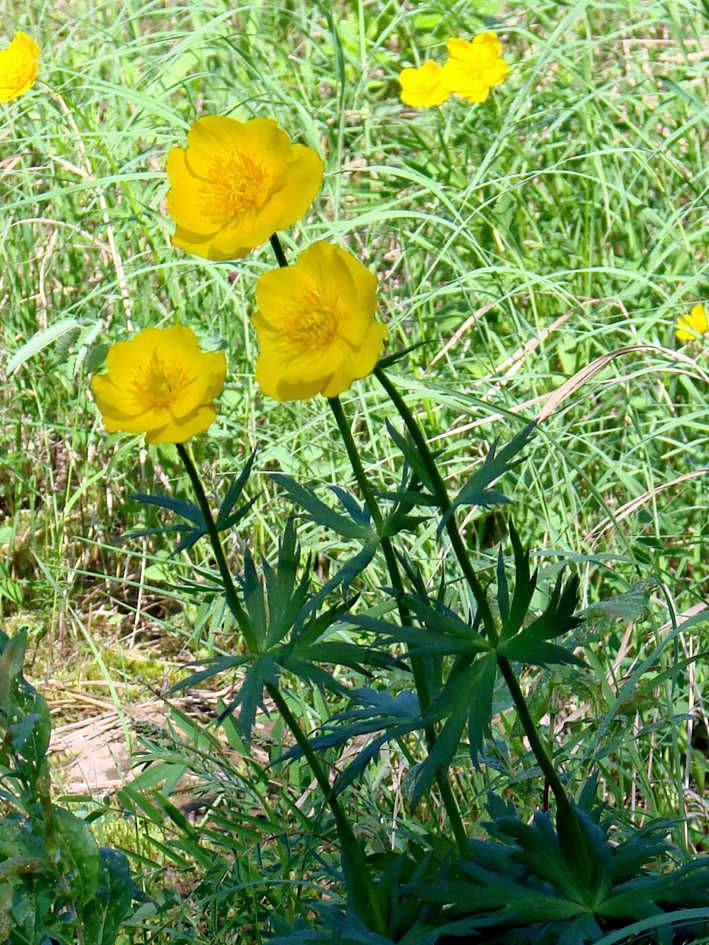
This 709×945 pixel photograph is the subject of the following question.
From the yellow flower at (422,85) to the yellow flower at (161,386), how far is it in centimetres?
161

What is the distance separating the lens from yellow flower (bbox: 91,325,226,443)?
1046 millimetres

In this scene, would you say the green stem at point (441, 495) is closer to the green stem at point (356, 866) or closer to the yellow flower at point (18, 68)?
the green stem at point (356, 866)

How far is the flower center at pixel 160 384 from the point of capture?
1.07 m

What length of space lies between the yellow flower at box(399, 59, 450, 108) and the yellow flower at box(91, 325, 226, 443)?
5.27 ft

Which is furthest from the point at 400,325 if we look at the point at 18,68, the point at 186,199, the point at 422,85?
the point at 186,199

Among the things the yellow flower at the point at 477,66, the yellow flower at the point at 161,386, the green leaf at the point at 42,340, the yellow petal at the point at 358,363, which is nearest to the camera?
the yellow petal at the point at 358,363

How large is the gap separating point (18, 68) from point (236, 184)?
5.14 feet

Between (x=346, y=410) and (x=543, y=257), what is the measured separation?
2.04 feet

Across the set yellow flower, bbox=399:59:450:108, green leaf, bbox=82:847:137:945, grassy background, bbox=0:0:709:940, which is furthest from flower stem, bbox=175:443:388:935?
yellow flower, bbox=399:59:450:108

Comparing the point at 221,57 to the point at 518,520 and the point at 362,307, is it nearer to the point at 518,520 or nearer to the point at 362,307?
the point at 518,520

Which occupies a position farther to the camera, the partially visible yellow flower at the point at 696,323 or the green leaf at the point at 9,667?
the partially visible yellow flower at the point at 696,323

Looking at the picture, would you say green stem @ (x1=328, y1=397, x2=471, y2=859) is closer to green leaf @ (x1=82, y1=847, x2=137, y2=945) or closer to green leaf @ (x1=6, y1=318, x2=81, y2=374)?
green leaf @ (x1=82, y1=847, x2=137, y2=945)

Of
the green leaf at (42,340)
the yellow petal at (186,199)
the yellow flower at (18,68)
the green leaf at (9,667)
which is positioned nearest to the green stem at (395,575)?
the yellow petal at (186,199)

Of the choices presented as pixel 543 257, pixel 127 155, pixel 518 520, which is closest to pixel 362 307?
pixel 518 520
